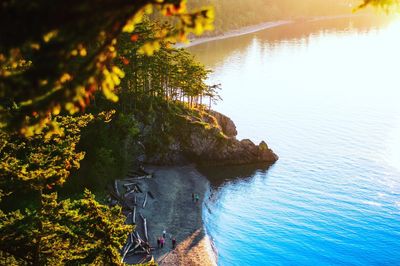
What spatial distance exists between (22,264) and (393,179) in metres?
60.6

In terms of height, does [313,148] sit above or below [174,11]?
below

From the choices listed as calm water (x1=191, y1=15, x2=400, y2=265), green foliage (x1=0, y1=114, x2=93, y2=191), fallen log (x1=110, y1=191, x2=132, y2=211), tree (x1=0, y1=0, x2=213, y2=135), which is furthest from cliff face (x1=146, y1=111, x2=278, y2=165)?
tree (x1=0, y1=0, x2=213, y2=135)

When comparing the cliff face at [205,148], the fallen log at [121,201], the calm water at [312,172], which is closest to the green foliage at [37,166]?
the fallen log at [121,201]

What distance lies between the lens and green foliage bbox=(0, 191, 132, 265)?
1488 centimetres

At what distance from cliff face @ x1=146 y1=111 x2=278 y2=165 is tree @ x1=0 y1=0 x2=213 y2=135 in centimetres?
5806

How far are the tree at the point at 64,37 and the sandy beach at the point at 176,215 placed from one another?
37.3 meters

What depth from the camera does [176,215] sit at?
2052 inches

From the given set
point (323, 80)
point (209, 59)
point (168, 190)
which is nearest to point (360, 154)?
point (168, 190)

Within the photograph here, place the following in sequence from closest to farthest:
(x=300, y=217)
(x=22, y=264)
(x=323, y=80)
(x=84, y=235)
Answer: (x=22, y=264), (x=84, y=235), (x=300, y=217), (x=323, y=80)

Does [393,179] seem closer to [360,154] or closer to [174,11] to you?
[360,154]

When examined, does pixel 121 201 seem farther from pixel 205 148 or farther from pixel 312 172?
pixel 312 172

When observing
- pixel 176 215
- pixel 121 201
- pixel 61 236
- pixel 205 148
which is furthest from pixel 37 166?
pixel 205 148

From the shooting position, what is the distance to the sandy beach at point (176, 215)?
44.6m

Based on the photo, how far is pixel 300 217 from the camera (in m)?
55.6
